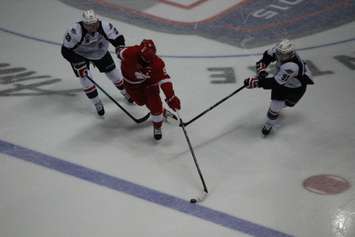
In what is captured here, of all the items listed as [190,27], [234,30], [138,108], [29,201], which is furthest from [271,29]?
[29,201]

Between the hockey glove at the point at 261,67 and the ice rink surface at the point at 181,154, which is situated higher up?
the hockey glove at the point at 261,67

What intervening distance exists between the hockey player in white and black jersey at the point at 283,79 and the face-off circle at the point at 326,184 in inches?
30.4

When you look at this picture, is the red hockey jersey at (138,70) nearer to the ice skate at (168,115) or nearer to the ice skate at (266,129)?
the ice skate at (168,115)

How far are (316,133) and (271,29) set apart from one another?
2.53 m

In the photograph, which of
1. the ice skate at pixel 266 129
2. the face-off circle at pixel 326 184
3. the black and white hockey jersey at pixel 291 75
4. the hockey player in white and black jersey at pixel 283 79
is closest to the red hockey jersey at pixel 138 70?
the hockey player in white and black jersey at pixel 283 79

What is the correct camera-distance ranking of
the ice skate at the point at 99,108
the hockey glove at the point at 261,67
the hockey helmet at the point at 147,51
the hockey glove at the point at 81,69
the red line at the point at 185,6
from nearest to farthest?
the hockey helmet at the point at 147,51
the hockey glove at the point at 261,67
the hockey glove at the point at 81,69
the ice skate at the point at 99,108
the red line at the point at 185,6

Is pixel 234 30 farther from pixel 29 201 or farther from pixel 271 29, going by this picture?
pixel 29 201

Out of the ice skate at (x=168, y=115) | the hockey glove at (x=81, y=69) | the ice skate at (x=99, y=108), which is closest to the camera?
the hockey glove at (x=81, y=69)

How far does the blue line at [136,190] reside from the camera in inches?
144

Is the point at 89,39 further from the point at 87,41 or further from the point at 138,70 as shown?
the point at 138,70

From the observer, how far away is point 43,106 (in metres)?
5.45

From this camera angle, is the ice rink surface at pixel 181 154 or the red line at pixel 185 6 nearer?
the ice rink surface at pixel 181 154

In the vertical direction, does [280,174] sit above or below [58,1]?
above

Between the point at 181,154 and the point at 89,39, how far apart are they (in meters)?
1.34
